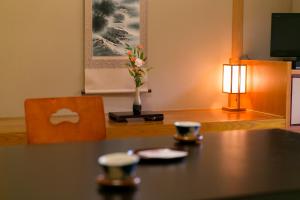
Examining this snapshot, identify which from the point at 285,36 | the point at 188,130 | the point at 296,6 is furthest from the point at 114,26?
the point at 188,130

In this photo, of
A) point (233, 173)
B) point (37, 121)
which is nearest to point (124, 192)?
point (233, 173)

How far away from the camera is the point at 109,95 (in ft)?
13.1

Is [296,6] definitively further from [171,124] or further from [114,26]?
[171,124]

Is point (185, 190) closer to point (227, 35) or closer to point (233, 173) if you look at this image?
point (233, 173)

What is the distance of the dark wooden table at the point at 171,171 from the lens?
1.12 metres

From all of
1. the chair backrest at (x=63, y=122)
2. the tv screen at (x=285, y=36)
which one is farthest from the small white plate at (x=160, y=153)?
the tv screen at (x=285, y=36)

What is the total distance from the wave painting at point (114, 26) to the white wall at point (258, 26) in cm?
111

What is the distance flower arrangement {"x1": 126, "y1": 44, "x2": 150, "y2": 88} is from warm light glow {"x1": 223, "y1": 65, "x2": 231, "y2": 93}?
2.38ft

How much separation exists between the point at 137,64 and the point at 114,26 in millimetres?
450

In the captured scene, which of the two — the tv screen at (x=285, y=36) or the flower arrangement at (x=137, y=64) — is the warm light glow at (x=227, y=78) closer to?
the tv screen at (x=285, y=36)

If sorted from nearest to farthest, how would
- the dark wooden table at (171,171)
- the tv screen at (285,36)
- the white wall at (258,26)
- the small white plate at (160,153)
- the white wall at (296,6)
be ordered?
the dark wooden table at (171,171) < the small white plate at (160,153) < the tv screen at (285,36) < the white wall at (258,26) < the white wall at (296,6)

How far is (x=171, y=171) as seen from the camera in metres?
1.33

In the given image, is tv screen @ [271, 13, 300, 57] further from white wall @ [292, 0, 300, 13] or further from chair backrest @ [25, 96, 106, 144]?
chair backrest @ [25, 96, 106, 144]

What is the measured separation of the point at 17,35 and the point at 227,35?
74.9 inches
